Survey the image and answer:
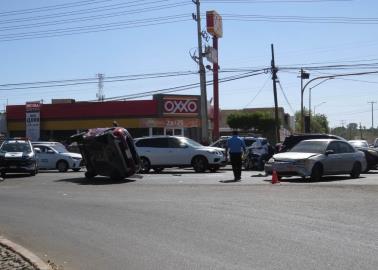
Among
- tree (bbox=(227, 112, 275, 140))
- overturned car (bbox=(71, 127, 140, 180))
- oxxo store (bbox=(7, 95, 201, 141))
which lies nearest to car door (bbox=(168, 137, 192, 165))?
overturned car (bbox=(71, 127, 140, 180))

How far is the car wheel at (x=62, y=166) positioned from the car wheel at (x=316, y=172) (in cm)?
1472

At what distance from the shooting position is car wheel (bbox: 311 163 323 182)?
19.6 meters

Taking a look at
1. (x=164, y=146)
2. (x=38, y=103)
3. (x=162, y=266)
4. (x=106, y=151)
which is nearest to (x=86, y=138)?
(x=106, y=151)

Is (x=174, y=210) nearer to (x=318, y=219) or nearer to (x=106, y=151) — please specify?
(x=318, y=219)

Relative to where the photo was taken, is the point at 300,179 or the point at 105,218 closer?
the point at 105,218

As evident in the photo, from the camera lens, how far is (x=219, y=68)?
152 feet

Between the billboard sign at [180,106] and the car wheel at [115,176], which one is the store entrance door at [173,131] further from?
the car wheel at [115,176]

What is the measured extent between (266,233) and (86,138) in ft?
42.3

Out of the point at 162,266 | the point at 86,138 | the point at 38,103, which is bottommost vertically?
the point at 162,266

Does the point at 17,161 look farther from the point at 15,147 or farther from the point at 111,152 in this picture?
the point at 111,152

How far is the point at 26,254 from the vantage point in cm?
850

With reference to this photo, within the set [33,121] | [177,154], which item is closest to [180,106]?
[33,121]

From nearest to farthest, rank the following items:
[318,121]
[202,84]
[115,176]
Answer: [115,176] < [202,84] < [318,121]

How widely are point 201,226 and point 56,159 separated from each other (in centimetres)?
2110
